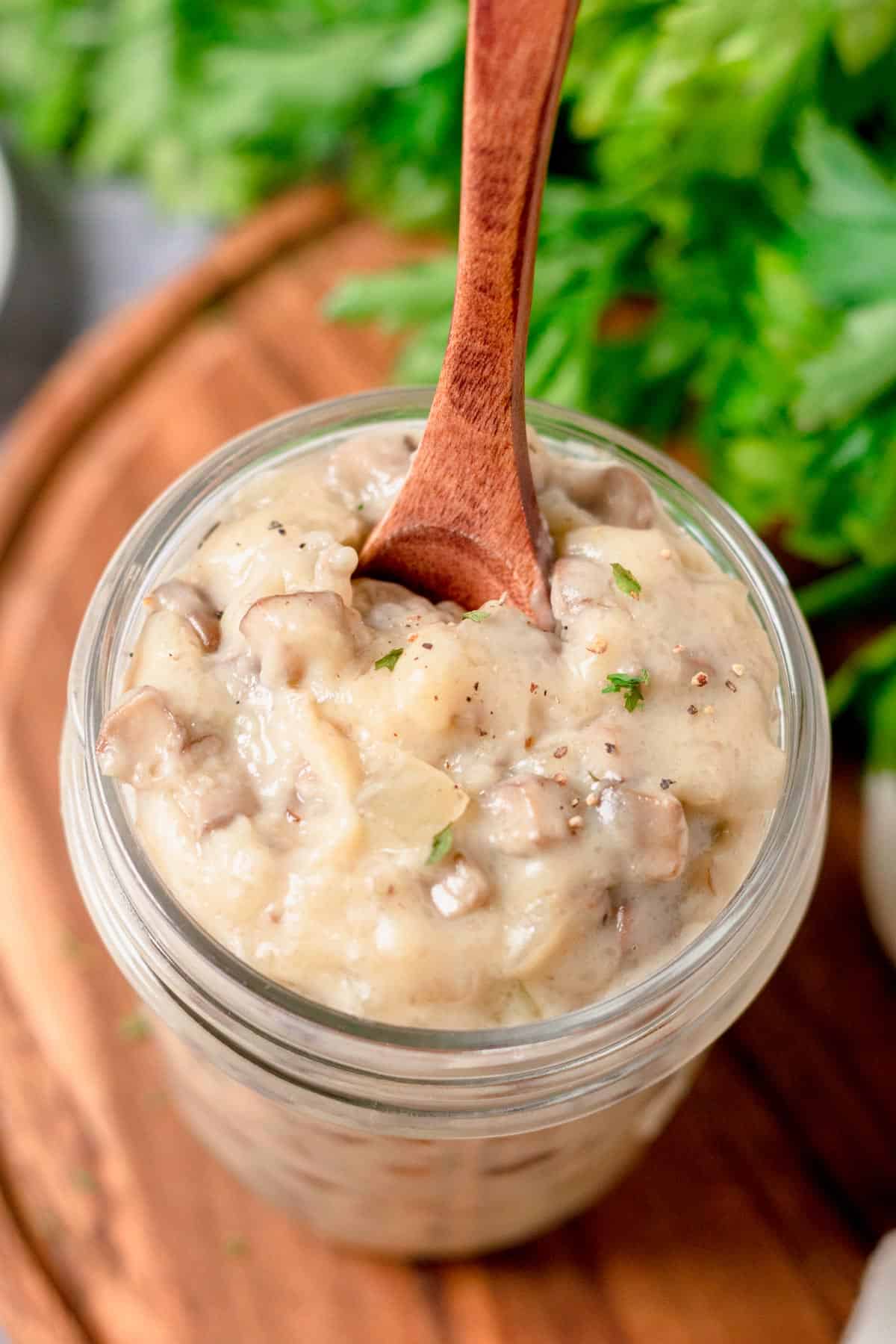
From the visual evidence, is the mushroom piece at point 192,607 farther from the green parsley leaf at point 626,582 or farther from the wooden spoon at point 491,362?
the green parsley leaf at point 626,582

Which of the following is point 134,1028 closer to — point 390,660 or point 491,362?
point 390,660

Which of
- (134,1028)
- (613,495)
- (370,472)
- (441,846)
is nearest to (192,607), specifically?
(370,472)

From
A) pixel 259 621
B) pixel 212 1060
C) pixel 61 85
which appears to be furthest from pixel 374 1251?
pixel 61 85

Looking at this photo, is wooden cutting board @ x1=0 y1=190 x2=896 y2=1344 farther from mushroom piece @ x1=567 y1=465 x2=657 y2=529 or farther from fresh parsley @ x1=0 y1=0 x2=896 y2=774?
mushroom piece @ x1=567 y1=465 x2=657 y2=529

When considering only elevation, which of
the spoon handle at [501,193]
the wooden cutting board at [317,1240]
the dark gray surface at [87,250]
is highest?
the dark gray surface at [87,250]

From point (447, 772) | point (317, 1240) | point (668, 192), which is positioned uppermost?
point (668, 192)

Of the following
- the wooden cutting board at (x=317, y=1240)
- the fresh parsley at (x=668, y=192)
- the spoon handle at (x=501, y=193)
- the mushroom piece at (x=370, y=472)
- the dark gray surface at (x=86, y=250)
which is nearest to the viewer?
the spoon handle at (x=501, y=193)

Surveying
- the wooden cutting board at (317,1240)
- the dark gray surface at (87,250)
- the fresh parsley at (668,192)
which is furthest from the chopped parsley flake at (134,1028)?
the dark gray surface at (87,250)

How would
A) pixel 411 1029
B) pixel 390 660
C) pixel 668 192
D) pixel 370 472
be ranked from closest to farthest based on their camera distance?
pixel 411 1029 → pixel 390 660 → pixel 370 472 → pixel 668 192
